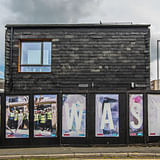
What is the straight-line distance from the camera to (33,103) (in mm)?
7145

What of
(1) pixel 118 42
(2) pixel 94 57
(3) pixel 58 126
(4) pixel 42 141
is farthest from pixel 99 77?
(4) pixel 42 141

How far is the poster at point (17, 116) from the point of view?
23.0 feet

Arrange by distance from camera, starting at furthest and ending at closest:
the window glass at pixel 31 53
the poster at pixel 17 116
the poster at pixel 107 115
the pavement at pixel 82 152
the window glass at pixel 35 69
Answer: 1. the window glass at pixel 31 53
2. the window glass at pixel 35 69
3. the poster at pixel 107 115
4. the poster at pixel 17 116
5. the pavement at pixel 82 152

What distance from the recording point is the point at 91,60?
9.02 metres

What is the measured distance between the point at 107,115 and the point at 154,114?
2044mm

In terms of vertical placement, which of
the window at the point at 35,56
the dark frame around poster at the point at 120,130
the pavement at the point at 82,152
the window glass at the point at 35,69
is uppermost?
the window at the point at 35,56

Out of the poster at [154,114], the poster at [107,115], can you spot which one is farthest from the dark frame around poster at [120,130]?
the poster at [154,114]

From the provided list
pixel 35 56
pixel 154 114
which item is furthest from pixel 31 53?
pixel 154 114

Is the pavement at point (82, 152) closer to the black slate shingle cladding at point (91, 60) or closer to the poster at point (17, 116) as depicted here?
the poster at point (17, 116)

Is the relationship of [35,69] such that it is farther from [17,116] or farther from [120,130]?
[120,130]

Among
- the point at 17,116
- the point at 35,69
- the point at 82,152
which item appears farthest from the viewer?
the point at 35,69

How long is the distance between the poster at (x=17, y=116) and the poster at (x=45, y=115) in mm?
410

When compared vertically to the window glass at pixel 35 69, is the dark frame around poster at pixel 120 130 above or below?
below

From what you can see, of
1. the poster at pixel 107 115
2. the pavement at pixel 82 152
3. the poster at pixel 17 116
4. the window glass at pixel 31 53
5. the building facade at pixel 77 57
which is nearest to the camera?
the pavement at pixel 82 152
